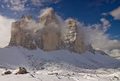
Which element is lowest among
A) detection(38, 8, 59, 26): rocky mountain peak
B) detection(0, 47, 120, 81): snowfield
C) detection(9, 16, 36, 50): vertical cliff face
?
detection(0, 47, 120, 81): snowfield

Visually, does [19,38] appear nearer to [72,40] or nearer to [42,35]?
[42,35]

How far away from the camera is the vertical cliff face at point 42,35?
61094mm

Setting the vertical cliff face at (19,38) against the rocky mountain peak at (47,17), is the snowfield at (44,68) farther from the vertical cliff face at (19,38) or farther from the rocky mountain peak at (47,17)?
the rocky mountain peak at (47,17)

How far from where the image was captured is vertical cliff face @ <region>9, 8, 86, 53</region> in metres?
61.1

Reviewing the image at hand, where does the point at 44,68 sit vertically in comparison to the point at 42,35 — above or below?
below

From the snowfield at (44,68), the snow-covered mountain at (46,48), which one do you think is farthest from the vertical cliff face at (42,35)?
the snowfield at (44,68)

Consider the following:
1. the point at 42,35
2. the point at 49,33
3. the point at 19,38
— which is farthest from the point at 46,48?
the point at 19,38

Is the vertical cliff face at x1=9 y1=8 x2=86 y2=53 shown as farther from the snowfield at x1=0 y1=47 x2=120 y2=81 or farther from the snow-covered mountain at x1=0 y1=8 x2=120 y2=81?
the snowfield at x1=0 y1=47 x2=120 y2=81

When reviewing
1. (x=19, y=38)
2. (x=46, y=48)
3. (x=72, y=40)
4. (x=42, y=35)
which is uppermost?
(x=42, y=35)

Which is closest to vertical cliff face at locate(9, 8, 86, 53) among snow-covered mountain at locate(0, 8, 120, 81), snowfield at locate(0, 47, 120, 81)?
snow-covered mountain at locate(0, 8, 120, 81)

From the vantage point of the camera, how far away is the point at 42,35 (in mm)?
72938

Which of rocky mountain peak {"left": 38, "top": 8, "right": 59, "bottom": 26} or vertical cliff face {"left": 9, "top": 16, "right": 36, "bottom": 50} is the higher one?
rocky mountain peak {"left": 38, "top": 8, "right": 59, "bottom": 26}

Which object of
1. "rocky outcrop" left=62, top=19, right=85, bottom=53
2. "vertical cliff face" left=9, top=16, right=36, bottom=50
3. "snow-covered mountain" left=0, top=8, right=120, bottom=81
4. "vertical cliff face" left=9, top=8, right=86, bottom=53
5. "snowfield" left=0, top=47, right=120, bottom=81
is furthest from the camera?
"rocky outcrop" left=62, top=19, right=85, bottom=53

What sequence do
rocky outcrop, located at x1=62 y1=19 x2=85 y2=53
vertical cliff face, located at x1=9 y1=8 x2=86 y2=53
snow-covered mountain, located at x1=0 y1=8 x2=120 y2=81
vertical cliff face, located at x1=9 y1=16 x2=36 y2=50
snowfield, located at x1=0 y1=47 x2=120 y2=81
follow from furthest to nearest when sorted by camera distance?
rocky outcrop, located at x1=62 y1=19 x2=85 y2=53 → vertical cliff face, located at x1=9 y1=8 x2=86 y2=53 → vertical cliff face, located at x1=9 y1=16 x2=36 y2=50 → snow-covered mountain, located at x1=0 y1=8 x2=120 y2=81 → snowfield, located at x1=0 y1=47 x2=120 y2=81
